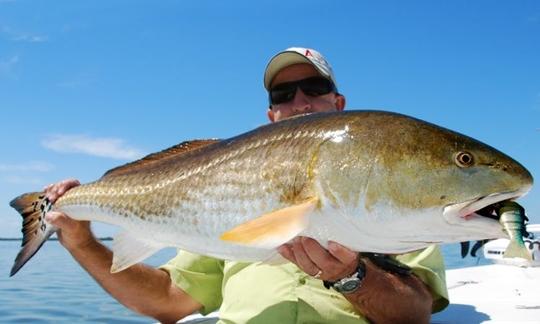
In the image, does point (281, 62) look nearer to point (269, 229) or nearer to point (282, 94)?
point (282, 94)

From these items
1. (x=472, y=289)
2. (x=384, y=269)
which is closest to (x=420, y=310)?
(x=384, y=269)

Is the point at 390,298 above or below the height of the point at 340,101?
below

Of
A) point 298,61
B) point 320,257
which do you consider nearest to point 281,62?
point 298,61

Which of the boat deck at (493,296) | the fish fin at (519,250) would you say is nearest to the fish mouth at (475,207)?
the fish fin at (519,250)

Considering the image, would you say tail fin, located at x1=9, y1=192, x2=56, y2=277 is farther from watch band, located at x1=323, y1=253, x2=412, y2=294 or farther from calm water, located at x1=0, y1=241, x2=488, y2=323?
calm water, located at x1=0, y1=241, x2=488, y2=323

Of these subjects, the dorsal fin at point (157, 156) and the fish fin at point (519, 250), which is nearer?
the fish fin at point (519, 250)

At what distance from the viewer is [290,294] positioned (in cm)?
333

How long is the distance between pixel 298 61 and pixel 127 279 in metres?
2.49

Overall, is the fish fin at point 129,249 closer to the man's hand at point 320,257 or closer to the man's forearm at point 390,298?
the man's hand at point 320,257

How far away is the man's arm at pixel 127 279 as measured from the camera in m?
4.28

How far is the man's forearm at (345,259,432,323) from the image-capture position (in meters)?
3.01

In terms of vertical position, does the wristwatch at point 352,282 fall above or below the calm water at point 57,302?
above

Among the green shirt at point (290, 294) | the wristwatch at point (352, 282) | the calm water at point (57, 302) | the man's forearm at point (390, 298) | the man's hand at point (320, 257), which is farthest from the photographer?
the calm water at point (57, 302)

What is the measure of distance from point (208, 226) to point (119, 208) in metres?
0.89
